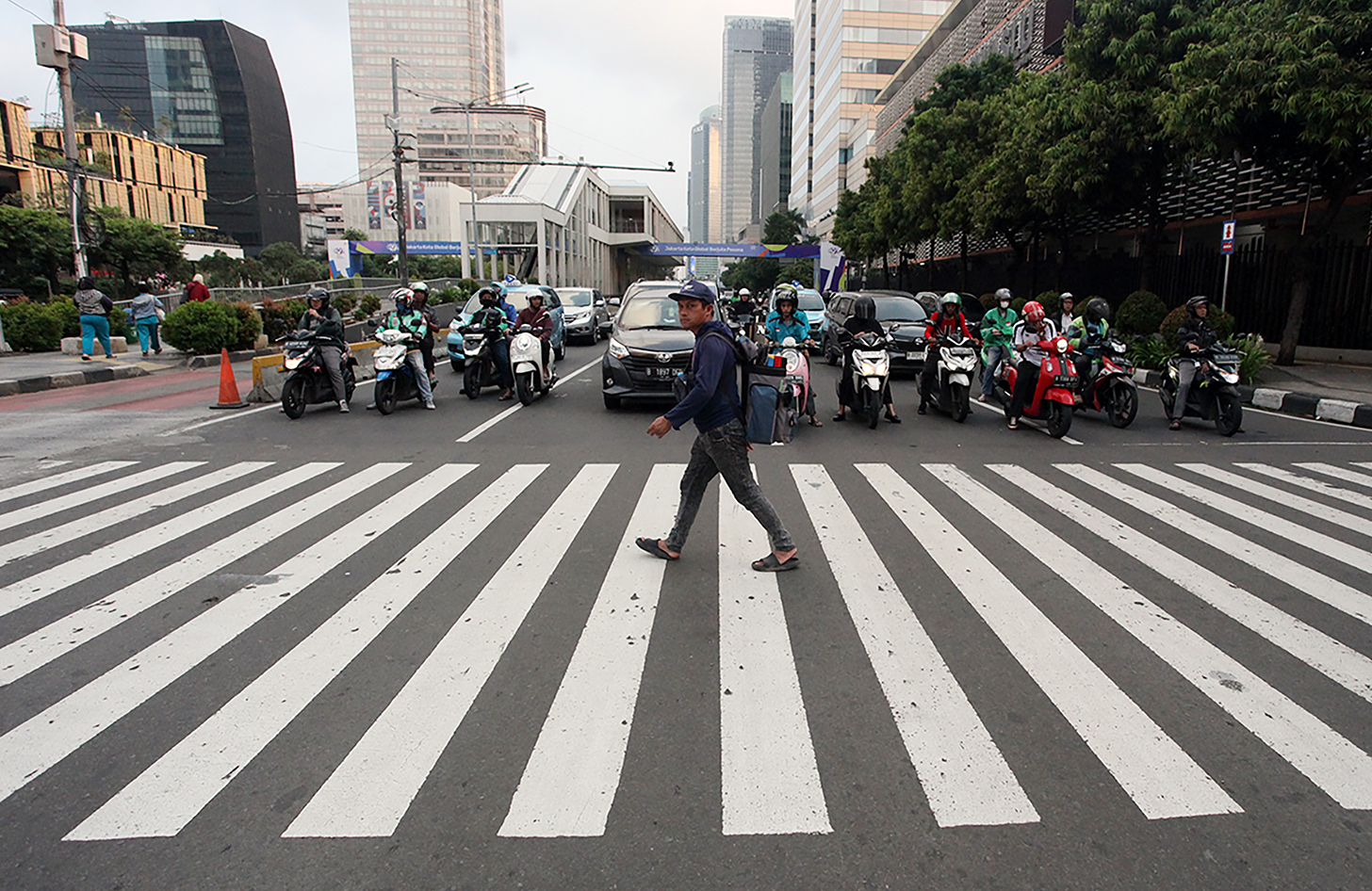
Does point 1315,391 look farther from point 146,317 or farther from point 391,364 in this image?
point 146,317

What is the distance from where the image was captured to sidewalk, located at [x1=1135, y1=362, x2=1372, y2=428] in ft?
37.6

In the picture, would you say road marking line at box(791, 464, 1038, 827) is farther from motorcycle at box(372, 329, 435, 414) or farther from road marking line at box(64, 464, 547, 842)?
motorcycle at box(372, 329, 435, 414)

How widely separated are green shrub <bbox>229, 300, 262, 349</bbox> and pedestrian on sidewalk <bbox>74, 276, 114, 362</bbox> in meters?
2.42

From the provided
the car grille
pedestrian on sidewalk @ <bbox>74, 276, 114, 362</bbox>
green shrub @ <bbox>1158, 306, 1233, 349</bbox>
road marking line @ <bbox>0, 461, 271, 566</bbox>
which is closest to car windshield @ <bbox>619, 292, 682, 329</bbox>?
the car grille

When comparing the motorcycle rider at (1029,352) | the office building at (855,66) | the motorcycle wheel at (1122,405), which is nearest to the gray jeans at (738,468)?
the motorcycle rider at (1029,352)

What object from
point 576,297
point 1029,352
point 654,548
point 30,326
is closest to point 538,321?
point 1029,352

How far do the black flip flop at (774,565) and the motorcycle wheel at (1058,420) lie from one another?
235 inches

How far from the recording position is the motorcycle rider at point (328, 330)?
11.5 metres

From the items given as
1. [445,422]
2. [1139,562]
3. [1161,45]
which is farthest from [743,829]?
[1161,45]

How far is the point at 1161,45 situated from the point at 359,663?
20084 millimetres

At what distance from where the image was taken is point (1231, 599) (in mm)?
4797

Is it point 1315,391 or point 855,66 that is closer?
point 1315,391

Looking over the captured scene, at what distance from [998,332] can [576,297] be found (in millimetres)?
16941

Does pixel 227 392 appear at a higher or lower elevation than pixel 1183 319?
lower
